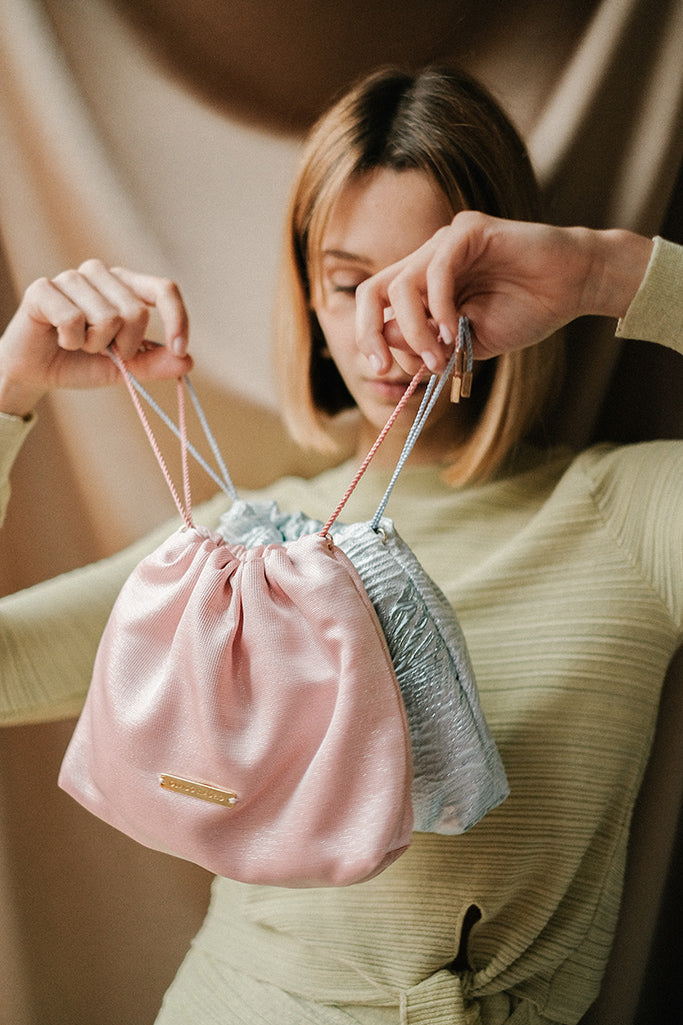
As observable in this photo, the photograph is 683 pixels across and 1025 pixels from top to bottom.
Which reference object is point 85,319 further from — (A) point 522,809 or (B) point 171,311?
(A) point 522,809

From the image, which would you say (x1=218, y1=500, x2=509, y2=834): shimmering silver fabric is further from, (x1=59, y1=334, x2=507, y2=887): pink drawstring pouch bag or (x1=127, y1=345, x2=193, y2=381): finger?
(x1=127, y1=345, x2=193, y2=381): finger

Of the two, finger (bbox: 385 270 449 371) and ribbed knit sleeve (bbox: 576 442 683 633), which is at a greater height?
finger (bbox: 385 270 449 371)

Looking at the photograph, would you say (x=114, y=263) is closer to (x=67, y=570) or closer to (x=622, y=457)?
(x=67, y=570)

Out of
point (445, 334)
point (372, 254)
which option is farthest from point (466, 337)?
point (372, 254)

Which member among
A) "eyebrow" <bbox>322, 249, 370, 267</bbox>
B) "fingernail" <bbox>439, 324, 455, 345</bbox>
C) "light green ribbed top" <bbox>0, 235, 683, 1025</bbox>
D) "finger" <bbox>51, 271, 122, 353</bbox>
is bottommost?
"light green ribbed top" <bbox>0, 235, 683, 1025</bbox>

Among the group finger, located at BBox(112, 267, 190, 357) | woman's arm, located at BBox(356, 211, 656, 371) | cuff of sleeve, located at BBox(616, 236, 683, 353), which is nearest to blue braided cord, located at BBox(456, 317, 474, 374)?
woman's arm, located at BBox(356, 211, 656, 371)

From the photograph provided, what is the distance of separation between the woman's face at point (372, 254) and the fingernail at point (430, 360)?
147mm

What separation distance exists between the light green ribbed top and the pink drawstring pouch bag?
0.13m

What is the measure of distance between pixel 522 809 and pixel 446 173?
0.49 meters

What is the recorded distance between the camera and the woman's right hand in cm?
63

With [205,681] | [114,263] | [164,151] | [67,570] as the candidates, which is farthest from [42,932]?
[164,151]

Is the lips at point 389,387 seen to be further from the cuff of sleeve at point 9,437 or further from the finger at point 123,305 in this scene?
the cuff of sleeve at point 9,437

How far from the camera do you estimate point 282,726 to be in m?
0.47

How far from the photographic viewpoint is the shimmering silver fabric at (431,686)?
1.59 feet
